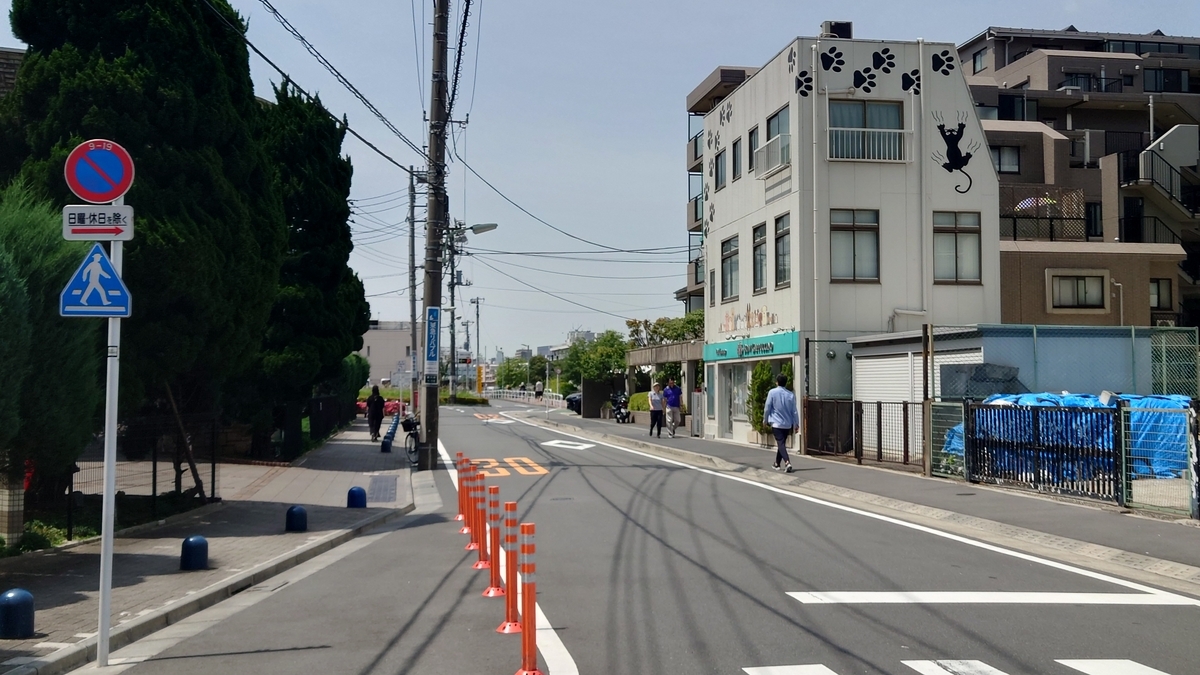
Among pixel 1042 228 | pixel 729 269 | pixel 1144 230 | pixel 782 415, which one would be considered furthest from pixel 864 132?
pixel 1144 230

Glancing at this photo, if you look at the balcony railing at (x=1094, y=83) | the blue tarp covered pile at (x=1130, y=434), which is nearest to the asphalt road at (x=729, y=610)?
the blue tarp covered pile at (x=1130, y=434)

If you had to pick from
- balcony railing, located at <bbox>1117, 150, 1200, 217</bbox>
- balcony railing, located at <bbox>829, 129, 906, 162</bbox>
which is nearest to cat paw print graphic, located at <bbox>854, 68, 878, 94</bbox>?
balcony railing, located at <bbox>829, 129, 906, 162</bbox>

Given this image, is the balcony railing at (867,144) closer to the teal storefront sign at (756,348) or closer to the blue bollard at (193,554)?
the teal storefront sign at (756,348)

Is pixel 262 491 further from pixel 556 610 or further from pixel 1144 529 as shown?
pixel 1144 529

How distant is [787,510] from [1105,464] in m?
4.33

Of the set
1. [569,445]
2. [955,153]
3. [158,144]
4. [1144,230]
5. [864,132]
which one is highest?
[864,132]

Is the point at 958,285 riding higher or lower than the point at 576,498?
higher

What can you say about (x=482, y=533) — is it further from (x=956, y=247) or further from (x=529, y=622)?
(x=956, y=247)

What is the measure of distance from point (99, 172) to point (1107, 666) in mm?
7730

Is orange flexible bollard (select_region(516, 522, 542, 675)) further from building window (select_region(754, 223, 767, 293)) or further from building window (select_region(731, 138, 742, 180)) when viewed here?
building window (select_region(731, 138, 742, 180))

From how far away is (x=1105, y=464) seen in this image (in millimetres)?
13484

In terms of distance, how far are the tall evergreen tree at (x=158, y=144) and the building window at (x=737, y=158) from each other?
17094 mm

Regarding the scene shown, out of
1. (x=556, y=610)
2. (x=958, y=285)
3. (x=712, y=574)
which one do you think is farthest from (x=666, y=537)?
(x=958, y=285)

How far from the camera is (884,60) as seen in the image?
2508 centimetres
